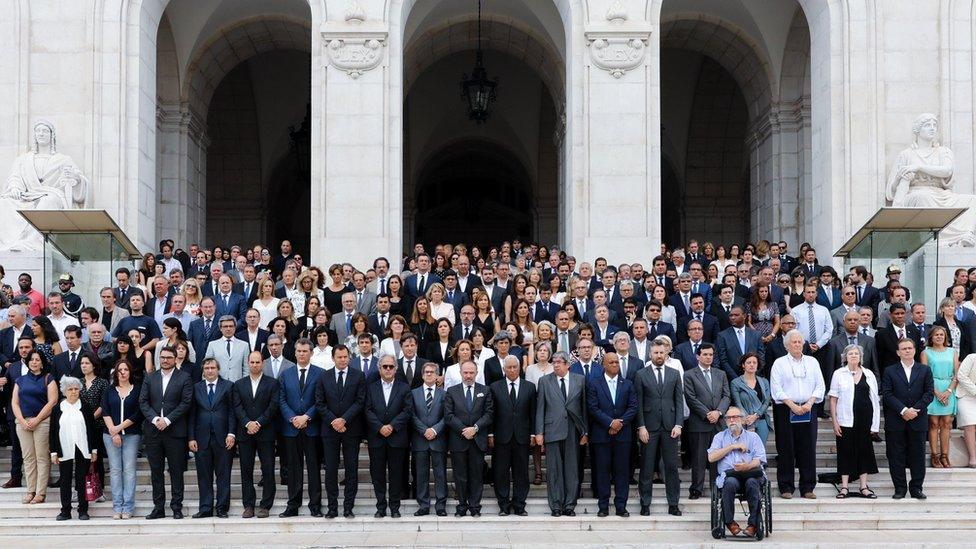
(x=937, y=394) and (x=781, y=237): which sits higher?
(x=781, y=237)

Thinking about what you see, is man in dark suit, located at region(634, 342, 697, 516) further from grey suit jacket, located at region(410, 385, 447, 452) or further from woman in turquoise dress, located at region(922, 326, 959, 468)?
woman in turquoise dress, located at region(922, 326, 959, 468)

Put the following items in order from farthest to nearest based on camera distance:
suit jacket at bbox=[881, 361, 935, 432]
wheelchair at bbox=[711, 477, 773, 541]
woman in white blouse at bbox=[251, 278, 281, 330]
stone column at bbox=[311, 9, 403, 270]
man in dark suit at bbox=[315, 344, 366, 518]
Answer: stone column at bbox=[311, 9, 403, 270]
woman in white blouse at bbox=[251, 278, 281, 330]
suit jacket at bbox=[881, 361, 935, 432]
man in dark suit at bbox=[315, 344, 366, 518]
wheelchair at bbox=[711, 477, 773, 541]

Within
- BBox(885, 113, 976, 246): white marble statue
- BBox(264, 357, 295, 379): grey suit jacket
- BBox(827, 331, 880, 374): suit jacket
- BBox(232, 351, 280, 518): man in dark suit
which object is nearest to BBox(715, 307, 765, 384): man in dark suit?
BBox(827, 331, 880, 374): suit jacket

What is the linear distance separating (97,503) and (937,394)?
28.8 feet

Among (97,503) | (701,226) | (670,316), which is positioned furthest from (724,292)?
(701,226)

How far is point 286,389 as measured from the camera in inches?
514

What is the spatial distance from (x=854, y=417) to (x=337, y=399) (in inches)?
207

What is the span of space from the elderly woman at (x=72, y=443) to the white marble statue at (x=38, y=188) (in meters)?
6.21

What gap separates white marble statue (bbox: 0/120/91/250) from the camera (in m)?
18.7

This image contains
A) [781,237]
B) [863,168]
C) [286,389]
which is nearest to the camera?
[286,389]

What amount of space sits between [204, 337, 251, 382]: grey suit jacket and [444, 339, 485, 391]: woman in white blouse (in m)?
2.12

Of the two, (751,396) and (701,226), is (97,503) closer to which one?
(751,396)

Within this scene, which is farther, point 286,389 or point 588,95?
point 588,95

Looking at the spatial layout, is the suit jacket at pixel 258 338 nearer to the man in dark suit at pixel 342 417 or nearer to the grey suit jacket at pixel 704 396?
the man in dark suit at pixel 342 417
